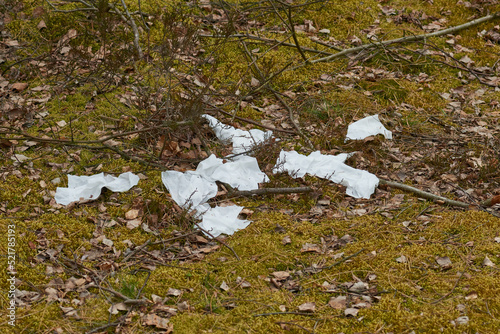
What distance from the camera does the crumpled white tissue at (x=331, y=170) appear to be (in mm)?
4156

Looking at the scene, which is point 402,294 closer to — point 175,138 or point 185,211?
point 185,211

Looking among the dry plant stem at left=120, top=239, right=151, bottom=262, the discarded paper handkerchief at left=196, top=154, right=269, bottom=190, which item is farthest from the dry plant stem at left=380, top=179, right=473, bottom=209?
the dry plant stem at left=120, top=239, right=151, bottom=262

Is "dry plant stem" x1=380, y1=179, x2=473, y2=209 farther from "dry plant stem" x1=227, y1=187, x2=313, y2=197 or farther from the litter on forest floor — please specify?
"dry plant stem" x1=227, y1=187, x2=313, y2=197

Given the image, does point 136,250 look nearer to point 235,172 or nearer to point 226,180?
point 226,180

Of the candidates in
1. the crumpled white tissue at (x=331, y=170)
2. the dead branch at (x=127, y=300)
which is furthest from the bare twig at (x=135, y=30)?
the dead branch at (x=127, y=300)

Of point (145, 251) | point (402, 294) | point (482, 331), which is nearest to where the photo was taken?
point (482, 331)

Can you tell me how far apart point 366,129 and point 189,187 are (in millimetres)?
1968

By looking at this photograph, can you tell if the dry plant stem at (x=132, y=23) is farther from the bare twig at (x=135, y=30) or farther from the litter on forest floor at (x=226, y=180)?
the litter on forest floor at (x=226, y=180)

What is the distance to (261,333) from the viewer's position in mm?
2734

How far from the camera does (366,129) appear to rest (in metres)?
4.95

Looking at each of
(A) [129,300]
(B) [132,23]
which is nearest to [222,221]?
(A) [129,300]

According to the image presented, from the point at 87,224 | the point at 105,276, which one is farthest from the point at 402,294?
the point at 87,224

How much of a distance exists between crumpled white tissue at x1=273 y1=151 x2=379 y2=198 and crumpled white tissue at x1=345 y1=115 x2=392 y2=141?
0.45 m

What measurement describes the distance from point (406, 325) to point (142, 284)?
1.56 m
